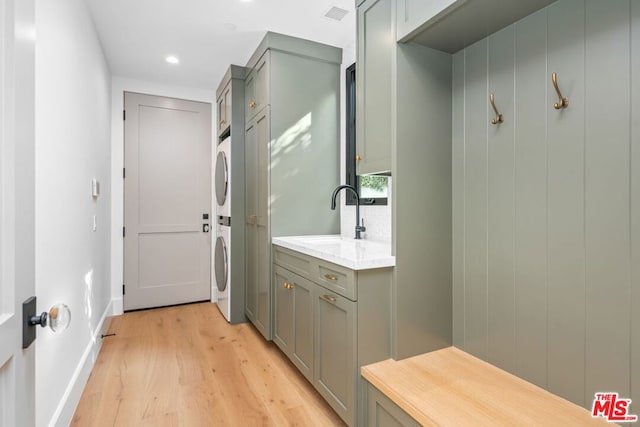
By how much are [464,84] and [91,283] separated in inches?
114

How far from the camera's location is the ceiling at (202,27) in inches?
93.5

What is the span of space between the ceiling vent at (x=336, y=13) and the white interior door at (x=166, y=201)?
2216 millimetres

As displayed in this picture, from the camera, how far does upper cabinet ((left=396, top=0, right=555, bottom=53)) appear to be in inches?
55.2

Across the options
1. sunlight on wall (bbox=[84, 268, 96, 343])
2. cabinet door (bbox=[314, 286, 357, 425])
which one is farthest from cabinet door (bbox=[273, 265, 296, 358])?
sunlight on wall (bbox=[84, 268, 96, 343])

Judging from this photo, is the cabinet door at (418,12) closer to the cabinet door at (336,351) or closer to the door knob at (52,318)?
the cabinet door at (336,351)

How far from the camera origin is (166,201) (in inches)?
155

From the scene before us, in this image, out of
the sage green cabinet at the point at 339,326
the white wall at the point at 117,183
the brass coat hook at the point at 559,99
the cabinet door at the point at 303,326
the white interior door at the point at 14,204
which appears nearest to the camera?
the white interior door at the point at 14,204

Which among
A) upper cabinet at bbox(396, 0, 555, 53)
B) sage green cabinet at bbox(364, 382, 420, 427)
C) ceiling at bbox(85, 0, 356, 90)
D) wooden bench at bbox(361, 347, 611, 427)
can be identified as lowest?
sage green cabinet at bbox(364, 382, 420, 427)

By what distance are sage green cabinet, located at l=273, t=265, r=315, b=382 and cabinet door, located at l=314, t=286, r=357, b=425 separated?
10 cm

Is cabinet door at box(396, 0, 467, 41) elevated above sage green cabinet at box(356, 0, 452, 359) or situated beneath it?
elevated above

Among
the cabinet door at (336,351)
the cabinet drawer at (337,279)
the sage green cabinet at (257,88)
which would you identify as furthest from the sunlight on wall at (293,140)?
the cabinet door at (336,351)

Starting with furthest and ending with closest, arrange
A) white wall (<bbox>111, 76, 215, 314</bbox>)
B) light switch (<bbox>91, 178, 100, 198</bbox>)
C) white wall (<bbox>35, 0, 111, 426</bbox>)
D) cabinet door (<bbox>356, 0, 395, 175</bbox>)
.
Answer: white wall (<bbox>111, 76, 215, 314</bbox>) → light switch (<bbox>91, 178, 100, 198</bbox>) → cabinet door (<bbox>356, 0, 395, 175</bbox>) → white wall (<bbox>35, 0, 111, 426</bbox>)

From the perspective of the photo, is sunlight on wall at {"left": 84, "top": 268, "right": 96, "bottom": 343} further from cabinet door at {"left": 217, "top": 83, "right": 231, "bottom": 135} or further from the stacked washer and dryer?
cabinet door at {"left": 217, "top": 83, "right": 231, "bottom": 135}

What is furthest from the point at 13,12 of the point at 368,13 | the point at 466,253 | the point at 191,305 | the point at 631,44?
the point at 191,305
